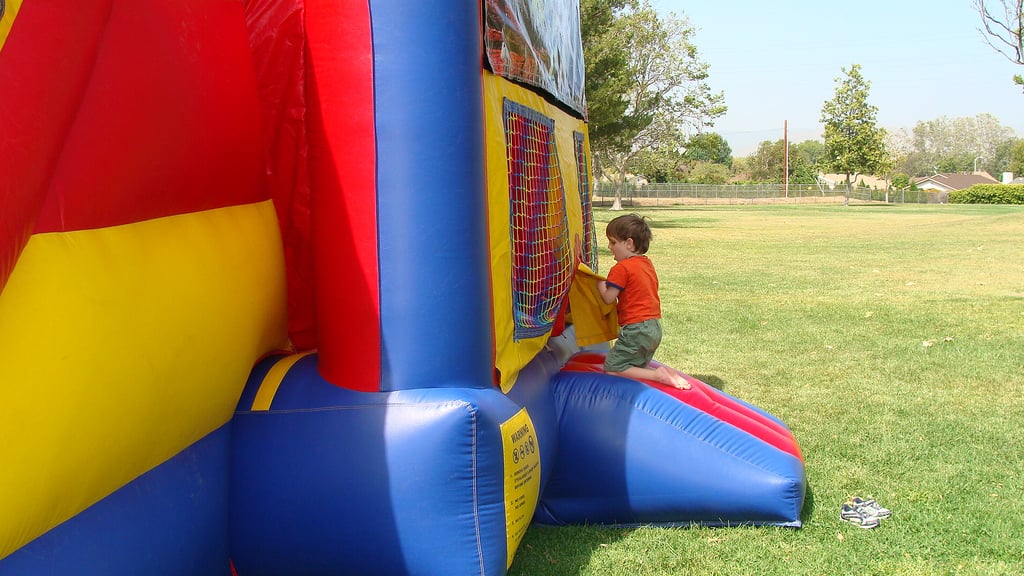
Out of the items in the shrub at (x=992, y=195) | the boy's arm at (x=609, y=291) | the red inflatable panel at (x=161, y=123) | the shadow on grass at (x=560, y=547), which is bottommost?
the shrub at (x=992, y=195)

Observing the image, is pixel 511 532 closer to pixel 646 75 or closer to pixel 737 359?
pixel 737 359

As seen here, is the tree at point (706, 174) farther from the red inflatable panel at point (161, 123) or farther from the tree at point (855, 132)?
the red inflatable panel at point (161, 123)

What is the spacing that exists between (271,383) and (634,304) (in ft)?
6.37

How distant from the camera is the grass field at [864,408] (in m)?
3.52

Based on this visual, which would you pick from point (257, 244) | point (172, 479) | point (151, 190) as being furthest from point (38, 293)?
point (257, 244)

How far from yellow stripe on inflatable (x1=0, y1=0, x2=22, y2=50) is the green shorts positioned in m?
2.99

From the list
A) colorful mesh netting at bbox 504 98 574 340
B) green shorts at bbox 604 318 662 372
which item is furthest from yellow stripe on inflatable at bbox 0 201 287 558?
green shorts at bbox 604 318 662 372

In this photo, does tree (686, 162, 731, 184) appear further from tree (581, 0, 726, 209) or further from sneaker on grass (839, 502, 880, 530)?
sneaker on grass (839, 502, 880, 530)

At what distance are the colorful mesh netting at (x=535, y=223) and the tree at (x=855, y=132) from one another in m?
49.1

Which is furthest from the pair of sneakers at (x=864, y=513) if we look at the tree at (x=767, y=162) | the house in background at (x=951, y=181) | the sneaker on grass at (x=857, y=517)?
the house in background at (x=951, y=181)

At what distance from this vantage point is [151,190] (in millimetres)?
2531

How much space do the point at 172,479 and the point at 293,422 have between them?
46cm

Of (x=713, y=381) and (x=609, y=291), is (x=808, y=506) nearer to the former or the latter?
(x=609, y=291)

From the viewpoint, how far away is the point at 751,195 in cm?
6012
